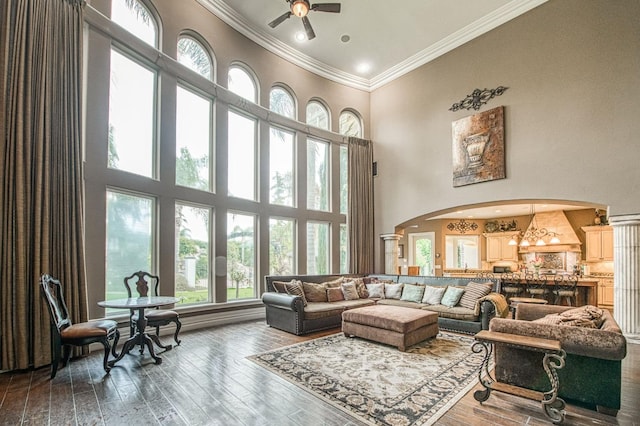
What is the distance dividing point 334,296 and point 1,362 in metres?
4.73

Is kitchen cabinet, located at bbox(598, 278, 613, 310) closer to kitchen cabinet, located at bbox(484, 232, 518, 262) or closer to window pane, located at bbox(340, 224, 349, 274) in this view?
kitchen cabinet, located at bbox(484, 232, 518, 262)

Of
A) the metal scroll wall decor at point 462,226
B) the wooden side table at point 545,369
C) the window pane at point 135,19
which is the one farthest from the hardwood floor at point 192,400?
the metal scroll wall decor at point 462,226

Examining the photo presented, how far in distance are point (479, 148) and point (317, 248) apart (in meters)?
4.44

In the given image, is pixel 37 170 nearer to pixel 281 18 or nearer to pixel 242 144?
pixel 242 144

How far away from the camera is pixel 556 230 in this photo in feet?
33.7

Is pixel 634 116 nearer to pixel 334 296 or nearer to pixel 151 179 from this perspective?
pixel 334 296

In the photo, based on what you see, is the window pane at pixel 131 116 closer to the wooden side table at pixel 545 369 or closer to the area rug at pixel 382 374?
the area rug at pixel 382 374

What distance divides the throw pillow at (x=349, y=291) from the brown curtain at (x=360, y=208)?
6.15 feet

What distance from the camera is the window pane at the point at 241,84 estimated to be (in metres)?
6.94

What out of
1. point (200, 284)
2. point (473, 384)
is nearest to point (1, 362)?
point (200, 284)

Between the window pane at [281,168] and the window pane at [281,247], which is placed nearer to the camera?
the window pane at [281,247]

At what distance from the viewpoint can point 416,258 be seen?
12.7 meters

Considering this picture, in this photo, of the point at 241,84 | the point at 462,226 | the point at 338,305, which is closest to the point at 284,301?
the point at 338,305

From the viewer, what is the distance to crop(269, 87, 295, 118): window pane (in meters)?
7.76
